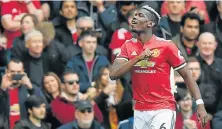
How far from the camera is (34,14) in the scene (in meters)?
15.2

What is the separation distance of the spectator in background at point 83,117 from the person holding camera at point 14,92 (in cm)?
77

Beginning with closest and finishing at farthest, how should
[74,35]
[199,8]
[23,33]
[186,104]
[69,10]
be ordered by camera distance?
[186,104] < [23,33] < [69,10] < [74,35] < [199,8]

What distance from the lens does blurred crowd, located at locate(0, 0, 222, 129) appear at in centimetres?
1326

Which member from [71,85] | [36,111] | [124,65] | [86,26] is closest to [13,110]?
[36,111]

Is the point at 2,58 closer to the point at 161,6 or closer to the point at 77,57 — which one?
the point at 77,57

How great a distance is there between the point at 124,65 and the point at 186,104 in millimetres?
3587

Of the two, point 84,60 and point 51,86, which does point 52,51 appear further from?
point 51,86

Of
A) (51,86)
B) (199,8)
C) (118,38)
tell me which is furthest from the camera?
(199,8)

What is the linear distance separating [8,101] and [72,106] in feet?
3.24

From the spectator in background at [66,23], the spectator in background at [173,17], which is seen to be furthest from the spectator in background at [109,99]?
the spectator in background at [173,17]

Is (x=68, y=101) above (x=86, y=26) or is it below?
below

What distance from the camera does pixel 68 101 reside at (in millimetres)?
13672

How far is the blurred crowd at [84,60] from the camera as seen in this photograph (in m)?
13.3

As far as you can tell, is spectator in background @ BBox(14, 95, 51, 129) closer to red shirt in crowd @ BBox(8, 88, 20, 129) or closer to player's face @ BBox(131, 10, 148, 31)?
red shirt in crowd @ BBox(8, 88, 20, 129)
